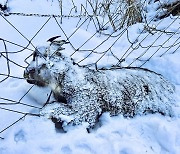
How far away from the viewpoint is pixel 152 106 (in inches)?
94.4

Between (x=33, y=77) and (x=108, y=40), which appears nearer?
(x=33, y=77)

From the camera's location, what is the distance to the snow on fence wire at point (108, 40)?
7.84 feet

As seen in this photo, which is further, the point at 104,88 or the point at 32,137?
the point at 104,88

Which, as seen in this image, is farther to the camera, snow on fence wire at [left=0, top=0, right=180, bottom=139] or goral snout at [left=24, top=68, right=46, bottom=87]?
snow on fence wire at [left=0, top=0, right=180, bottom=139]

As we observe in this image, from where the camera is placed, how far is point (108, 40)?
3.26 meters

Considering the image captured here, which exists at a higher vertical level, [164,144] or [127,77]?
[127,77]

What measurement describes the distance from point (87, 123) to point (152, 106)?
507 millimetres

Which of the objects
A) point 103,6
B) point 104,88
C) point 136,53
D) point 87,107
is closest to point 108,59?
point 136,53

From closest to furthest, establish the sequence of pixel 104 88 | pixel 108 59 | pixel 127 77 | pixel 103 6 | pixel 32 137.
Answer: pixel 32 137 < pixel 104 88 < pixel 127 77 < pixel 108 59 < pixel 103 6

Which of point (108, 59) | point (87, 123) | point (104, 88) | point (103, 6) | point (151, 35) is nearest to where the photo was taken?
point (87, 123)

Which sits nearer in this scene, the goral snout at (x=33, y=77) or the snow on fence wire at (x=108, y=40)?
the goral snout at (x=33, y=77)

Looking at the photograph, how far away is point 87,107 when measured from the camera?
7.13ft

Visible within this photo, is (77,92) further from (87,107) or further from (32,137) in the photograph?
(32,137)

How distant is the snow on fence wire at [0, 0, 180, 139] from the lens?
239 cm
